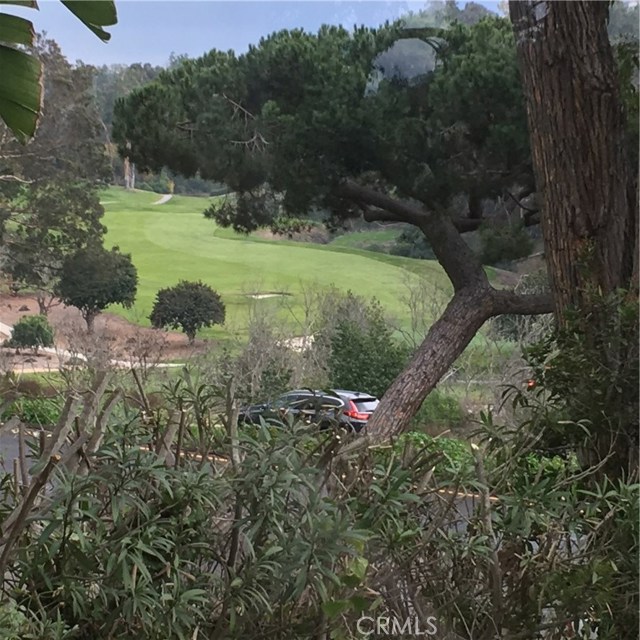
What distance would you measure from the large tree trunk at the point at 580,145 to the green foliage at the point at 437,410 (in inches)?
40.5

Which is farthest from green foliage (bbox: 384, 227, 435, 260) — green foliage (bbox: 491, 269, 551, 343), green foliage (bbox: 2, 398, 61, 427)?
green foliage (bbox: 2, 398, 61, 427)

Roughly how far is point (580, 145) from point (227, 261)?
48.0 inches

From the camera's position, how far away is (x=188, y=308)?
192 cm

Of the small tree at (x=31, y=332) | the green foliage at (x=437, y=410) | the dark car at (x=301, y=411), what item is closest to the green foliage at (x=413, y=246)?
the green foliage at (x=437, y=410)

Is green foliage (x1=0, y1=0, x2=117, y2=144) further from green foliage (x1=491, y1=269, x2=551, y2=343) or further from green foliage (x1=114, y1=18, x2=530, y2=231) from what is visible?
green foliage (x1=491, y1=269, x2=551, y2=343)

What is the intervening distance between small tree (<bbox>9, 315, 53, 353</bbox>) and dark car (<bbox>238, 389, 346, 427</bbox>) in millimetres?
1297

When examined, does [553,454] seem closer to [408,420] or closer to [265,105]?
[408,420]

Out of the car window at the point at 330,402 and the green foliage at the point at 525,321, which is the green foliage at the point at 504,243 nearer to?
the green foliage at the point at 525,321

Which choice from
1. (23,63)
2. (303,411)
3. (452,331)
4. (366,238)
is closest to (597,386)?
(303,411)

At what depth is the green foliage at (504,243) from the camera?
179 cm

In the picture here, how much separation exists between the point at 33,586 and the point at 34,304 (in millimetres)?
1455

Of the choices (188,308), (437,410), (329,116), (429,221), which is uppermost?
(329,116)

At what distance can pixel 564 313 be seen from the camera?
0.78 m

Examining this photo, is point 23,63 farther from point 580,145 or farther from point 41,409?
point 580,145
